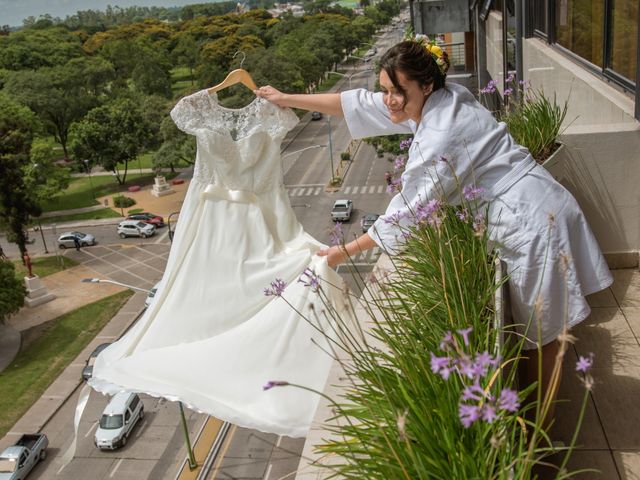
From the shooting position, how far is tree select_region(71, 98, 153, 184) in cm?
3925

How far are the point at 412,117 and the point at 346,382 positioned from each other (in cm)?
106

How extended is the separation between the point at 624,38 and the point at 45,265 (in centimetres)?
2828

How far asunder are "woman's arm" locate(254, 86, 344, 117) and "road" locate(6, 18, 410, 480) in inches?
42.3

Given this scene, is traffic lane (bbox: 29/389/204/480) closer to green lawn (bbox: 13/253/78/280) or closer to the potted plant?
green lawn (bbox: 13/253/78/280)

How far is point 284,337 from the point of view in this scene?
3641mm

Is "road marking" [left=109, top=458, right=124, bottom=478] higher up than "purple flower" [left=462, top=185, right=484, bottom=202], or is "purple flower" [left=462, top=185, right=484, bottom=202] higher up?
"purple flower" [left=462, top=185, right=484, bottom=202]

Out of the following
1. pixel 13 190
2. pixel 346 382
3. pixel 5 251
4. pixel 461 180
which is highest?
pixel 461 180

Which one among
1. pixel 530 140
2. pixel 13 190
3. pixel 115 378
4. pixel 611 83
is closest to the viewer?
pixel 115 378

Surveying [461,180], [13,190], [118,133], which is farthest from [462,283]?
[118,133]

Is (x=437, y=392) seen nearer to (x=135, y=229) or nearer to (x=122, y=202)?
(x=135, y=229)

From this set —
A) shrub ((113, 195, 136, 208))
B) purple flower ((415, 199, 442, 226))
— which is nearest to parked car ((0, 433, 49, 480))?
purple flower ((415, 199, 442, 226))

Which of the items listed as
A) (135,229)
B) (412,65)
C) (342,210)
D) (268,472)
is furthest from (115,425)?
(412,65)

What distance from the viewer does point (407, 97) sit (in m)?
2.91

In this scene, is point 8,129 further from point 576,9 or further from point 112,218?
point 576,9
